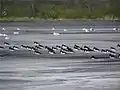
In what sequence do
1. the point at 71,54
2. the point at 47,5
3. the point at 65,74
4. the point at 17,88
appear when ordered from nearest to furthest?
the point at 17,88 → the point at 65,74 → the point at 71,54 → the point at 47,5

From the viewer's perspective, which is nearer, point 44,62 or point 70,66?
point 70,66

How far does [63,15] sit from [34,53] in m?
81.7

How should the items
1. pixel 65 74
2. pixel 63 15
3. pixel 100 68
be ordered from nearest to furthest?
pixel 65 74, pixel 100 68, pixel 63 15

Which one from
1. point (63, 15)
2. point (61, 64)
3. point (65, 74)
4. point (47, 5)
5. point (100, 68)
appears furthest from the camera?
point (47, 5)

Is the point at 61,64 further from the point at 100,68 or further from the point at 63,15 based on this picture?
the point at 63,15

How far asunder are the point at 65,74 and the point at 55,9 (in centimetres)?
9349

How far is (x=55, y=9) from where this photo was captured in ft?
370

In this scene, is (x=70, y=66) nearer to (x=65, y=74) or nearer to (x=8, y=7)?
(x=65, y=74)

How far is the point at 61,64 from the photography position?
23.0 meters

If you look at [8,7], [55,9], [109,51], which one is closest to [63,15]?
[55,9]

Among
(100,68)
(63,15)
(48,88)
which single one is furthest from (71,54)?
(63,15)

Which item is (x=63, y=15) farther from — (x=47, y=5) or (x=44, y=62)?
(x=44, y=62)

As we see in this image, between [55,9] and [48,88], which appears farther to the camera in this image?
[55,9]

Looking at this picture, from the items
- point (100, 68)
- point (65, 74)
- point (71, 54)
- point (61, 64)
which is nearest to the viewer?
point (65, 74)
